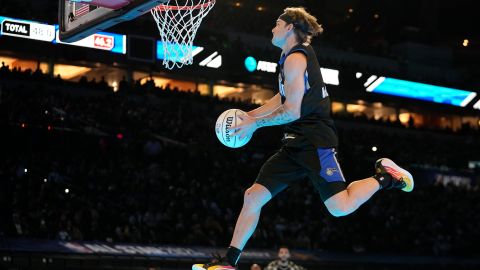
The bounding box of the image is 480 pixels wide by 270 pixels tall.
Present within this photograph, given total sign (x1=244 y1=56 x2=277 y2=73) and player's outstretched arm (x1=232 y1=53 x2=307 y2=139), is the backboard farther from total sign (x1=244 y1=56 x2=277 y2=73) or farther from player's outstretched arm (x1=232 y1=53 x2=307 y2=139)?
total sign (x1=244 y1=56 x2=277 y2=73)

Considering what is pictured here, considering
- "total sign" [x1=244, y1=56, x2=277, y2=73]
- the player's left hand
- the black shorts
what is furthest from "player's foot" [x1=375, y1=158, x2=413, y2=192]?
"total sign" [x1=244, y1=56, x2=277, y2=73]

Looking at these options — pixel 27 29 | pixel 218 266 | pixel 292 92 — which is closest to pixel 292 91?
pixel 292 92

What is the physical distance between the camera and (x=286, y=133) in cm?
657

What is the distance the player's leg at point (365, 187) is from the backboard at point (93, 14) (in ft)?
10.5

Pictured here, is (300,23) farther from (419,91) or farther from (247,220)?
(419,91)

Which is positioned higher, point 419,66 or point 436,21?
point 436,21

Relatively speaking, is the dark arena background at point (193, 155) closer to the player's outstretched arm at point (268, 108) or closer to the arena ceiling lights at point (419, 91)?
the arena ceiling lights at point (419, 91)

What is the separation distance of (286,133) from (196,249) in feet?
39.1

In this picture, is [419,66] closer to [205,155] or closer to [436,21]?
[436,21]

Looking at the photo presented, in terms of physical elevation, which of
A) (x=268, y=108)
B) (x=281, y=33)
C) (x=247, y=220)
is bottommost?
(x=247, y=220)

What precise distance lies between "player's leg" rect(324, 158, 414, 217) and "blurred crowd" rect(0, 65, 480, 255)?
11.4 m

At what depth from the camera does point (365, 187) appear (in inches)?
257

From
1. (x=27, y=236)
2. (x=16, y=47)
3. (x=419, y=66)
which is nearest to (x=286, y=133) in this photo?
(x=27, y=236)

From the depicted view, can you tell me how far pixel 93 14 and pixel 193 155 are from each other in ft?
45.7
